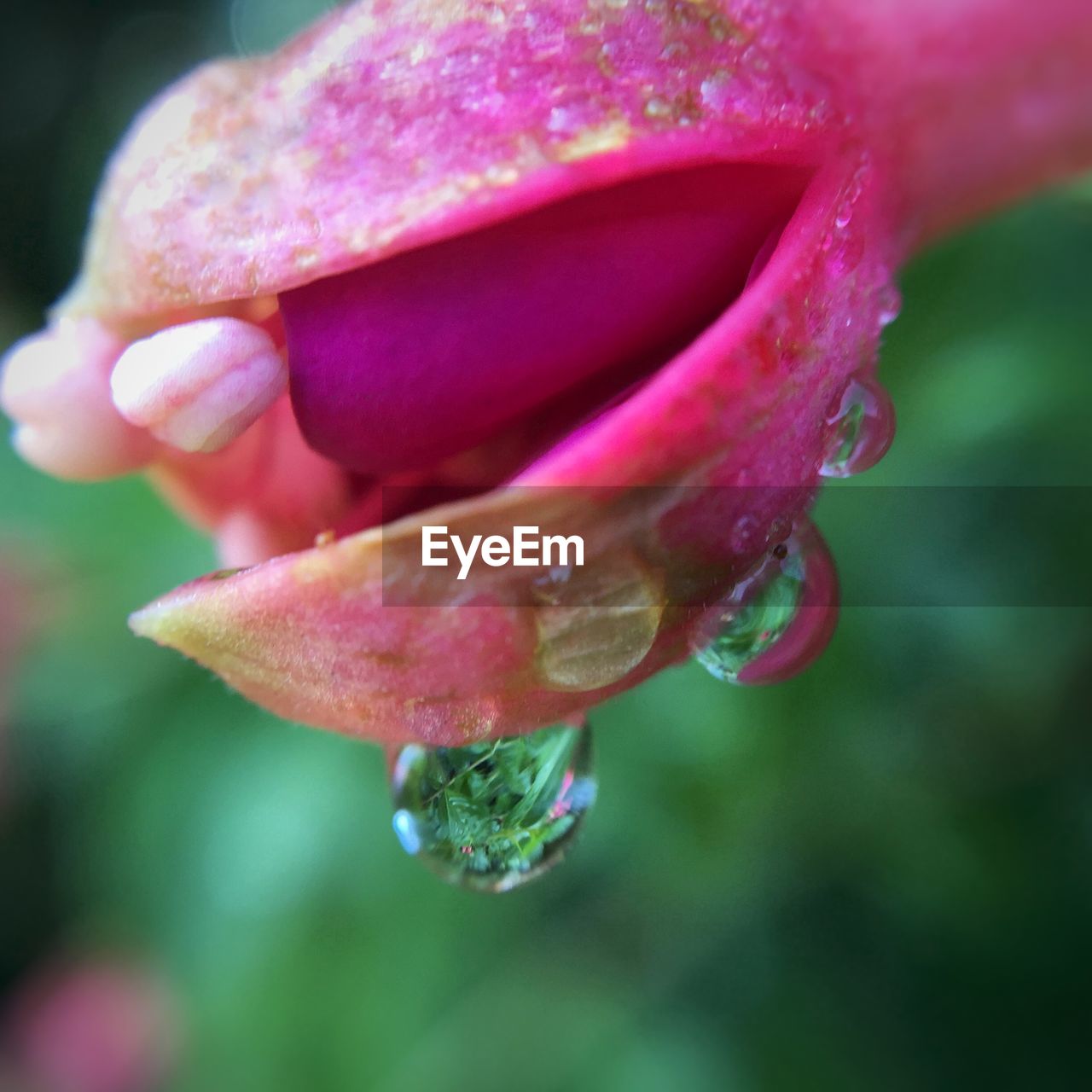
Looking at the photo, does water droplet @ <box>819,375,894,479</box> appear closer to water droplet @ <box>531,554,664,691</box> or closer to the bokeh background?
water droplet @ <box>531,554,664,691</box>

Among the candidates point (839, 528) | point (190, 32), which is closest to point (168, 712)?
point (839, 528)

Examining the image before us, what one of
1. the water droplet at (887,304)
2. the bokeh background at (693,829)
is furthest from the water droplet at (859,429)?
the bokeh background at (693,829)

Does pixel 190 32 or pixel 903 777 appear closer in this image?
pixel 903 777

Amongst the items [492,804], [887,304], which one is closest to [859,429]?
[887,304]

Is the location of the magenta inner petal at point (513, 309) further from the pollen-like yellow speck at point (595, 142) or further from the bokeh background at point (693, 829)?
the bokeh background at point (693, 829)

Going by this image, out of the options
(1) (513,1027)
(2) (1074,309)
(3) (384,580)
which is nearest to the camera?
(3) (384,580)

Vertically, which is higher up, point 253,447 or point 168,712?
point 253,447

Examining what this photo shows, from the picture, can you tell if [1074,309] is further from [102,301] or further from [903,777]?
[102,301]

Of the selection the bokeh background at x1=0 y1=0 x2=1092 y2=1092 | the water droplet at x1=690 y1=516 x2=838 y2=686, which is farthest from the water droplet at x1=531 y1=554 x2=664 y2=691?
the bokeh background at x1=0 y1=0 x2=1092 y2=1092
